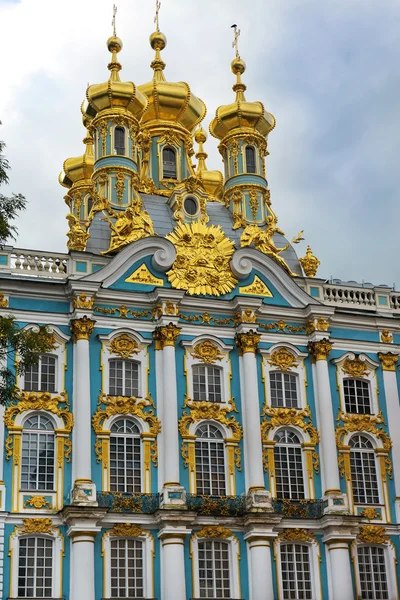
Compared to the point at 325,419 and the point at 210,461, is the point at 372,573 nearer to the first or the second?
the point at 325,419

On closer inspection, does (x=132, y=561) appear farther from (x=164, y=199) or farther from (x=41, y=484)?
(x=164, y=199)

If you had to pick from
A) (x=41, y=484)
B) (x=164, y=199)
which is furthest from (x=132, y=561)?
(x=164, y=199)

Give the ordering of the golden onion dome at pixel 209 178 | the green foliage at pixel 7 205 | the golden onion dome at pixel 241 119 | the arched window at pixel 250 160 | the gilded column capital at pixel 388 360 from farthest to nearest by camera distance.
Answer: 1. the golden onion dome at pixel 209 178
2. the golden onion dome at pixel 241 119
3. the arched window at pixel 250 160
4. the gilded column capital at pixel 388 360
5. the green foliage at pixel 7 205

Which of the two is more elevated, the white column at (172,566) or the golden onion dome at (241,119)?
the golden onion dome at (241,119)

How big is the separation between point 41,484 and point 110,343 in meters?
4.44

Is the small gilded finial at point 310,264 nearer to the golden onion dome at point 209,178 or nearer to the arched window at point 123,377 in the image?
the arched window at point 123,377

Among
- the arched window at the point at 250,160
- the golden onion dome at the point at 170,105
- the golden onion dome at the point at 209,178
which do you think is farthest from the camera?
the golden onion dome at the point at 209,178

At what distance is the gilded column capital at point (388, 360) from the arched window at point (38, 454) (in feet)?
34.5

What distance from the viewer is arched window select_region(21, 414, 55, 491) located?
27.4 meters

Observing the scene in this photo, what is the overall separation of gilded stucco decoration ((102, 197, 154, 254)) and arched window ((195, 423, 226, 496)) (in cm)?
592

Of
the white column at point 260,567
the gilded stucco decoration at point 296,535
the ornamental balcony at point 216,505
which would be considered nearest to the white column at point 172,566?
the ornamental balcony at point 216,505

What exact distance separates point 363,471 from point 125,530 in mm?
7585

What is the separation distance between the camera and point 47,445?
27906 mm

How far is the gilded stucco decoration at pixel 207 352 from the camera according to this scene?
99.0 feet
